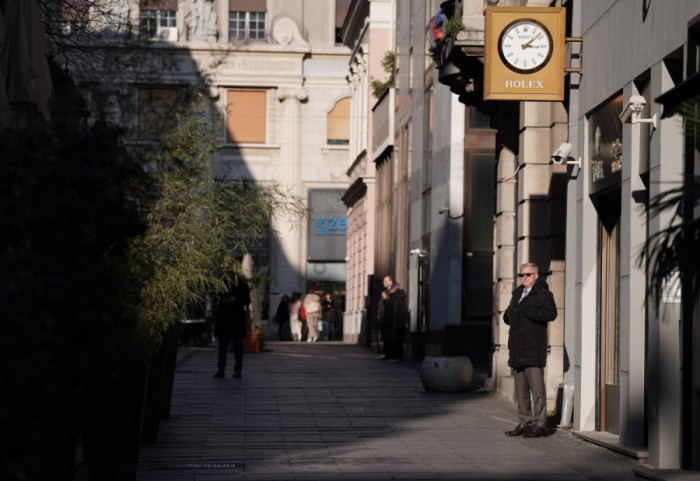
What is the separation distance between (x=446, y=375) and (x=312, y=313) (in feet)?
90.7

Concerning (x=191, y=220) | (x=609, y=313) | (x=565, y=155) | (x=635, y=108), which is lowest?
(x=609, y=313)

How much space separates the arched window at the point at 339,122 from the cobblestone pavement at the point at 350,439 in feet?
130

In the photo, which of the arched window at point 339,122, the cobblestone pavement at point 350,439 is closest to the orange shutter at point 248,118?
the arched window at point 339,122

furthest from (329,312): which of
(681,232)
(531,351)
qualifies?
(681,232)

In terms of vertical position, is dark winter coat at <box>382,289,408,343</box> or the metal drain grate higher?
dark winter coat at <box>382,289,408,343</box>

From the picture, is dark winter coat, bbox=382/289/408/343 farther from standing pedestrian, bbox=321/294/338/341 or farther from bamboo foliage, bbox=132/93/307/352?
standing pedestrian, bbox=321/294/338/341

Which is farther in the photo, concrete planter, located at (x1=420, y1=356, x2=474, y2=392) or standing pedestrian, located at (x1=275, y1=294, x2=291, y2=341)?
standing pedestrian, located at (x1=275, y1=294, x2=291, y2=341)

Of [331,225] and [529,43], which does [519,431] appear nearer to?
[529,43]

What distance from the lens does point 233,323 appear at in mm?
23828

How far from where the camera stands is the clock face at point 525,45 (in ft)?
49.1

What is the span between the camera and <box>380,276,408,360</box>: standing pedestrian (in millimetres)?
30281

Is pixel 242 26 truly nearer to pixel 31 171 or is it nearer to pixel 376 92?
pixel 376 92

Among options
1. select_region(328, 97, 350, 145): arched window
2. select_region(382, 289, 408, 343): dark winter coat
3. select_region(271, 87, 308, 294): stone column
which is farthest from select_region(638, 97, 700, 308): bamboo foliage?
select_region(328, 97, 350, 145): arched window

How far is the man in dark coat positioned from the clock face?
9.16m
